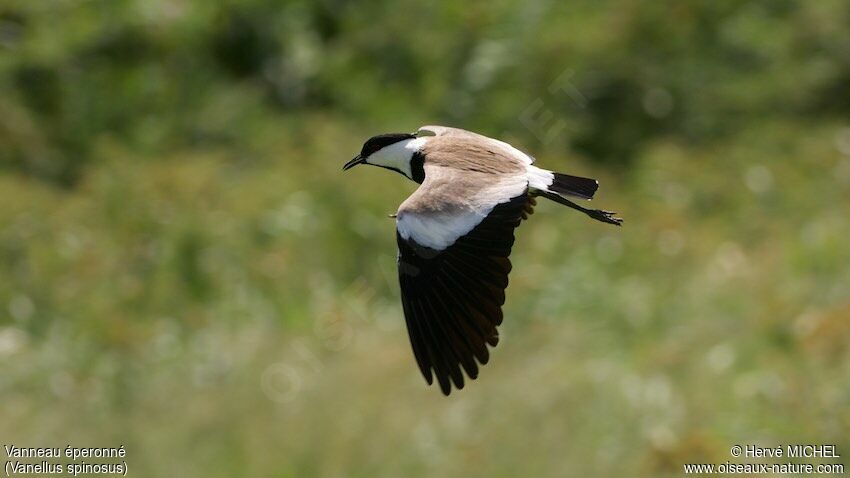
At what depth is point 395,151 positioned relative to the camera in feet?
15.0

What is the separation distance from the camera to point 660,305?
29.8 feet

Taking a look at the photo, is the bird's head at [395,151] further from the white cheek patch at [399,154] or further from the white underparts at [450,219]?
the white underparts at [450,219]

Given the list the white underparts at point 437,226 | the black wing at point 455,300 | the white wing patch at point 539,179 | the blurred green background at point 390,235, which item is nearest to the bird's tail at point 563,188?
the white wing patch at point 539,179

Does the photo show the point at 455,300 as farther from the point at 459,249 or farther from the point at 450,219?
the point at 450,219

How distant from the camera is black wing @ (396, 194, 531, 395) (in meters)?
4.28

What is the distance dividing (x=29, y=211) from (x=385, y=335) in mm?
2679

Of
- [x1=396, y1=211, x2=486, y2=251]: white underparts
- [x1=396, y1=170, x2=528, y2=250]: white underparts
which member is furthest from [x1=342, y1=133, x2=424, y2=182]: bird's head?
[x1=396, y1=211, x2=486, y2=251]: white underparts

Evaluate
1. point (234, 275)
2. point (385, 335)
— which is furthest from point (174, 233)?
point (385, 335)

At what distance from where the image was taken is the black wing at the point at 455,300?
168 inches

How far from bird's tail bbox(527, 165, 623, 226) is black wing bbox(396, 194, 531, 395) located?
0.38 ft

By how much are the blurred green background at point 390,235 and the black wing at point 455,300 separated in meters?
2.69

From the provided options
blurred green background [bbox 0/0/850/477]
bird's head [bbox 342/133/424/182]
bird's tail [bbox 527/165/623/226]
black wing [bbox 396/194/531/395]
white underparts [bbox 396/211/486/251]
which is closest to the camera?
white underparts [bbox 396/211/486/251]

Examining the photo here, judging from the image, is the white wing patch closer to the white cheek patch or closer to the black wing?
the black wing

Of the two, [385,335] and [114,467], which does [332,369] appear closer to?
[385,335]
